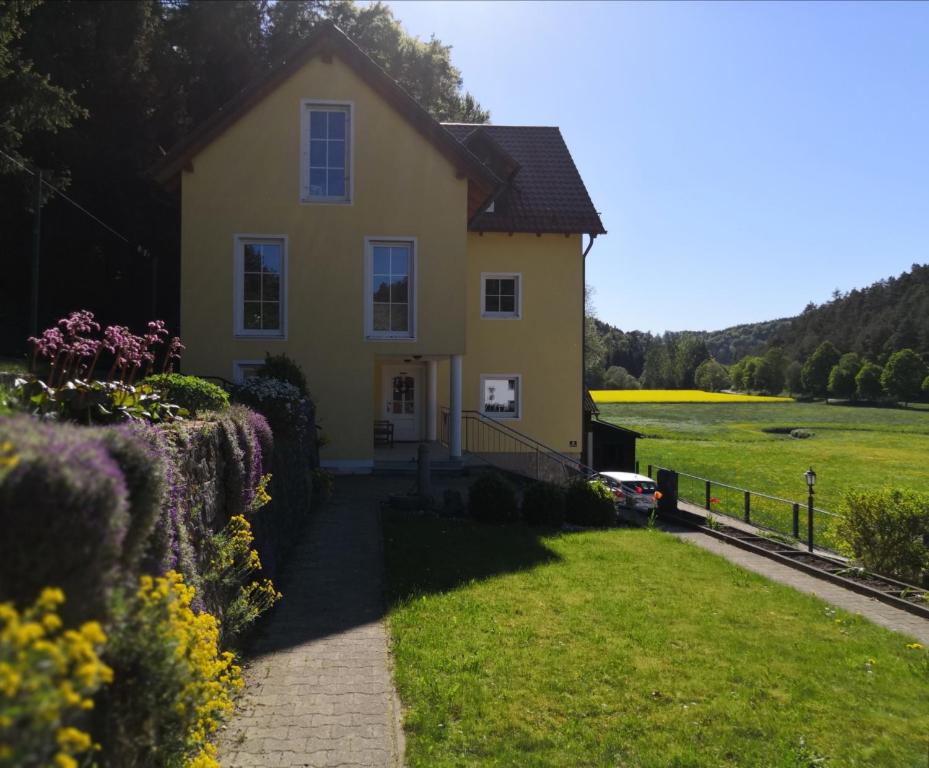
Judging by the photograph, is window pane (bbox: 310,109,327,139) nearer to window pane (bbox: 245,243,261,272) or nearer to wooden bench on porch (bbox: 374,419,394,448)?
window pane (bbox: 245,243,261,272)

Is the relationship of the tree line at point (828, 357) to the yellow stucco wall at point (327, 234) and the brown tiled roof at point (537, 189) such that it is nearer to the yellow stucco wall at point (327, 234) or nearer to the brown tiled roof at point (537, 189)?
the brown tiled roof at point (537, 189)

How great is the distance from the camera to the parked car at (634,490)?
1914 centimetres

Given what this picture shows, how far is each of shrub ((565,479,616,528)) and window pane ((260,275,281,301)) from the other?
821 centimetres

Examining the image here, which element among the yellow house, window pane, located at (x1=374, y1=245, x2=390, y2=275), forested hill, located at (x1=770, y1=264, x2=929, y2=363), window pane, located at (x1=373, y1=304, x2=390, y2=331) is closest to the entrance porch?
window pane, located at (x1=373, y1=304, x2=390, y2=331)

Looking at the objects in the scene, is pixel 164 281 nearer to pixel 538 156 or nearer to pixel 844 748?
pixel 538 156

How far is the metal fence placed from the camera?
18.1 m

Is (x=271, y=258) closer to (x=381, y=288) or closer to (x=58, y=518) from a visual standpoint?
(x=381, y=288)

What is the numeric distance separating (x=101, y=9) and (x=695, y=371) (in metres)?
81.2

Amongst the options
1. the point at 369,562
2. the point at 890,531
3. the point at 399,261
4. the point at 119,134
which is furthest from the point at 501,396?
the point at 119,134

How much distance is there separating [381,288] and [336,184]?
8.78 ft

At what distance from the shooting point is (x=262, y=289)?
17516 millimetres

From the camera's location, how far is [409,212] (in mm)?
17562

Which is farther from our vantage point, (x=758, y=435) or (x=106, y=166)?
(x=758, y=435)

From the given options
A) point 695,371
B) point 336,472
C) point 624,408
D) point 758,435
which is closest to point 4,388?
point 336,472
